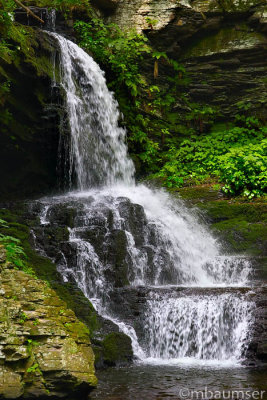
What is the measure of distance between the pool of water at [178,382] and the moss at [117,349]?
9.9 inches

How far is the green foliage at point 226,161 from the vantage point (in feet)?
39.0

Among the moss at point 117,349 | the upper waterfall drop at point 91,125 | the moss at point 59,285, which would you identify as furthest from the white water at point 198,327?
the upper waterfall drop at point 91,125

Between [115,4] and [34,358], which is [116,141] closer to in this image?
[115,4]

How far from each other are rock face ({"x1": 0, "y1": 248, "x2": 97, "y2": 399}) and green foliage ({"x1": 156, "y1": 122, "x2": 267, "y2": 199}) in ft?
25.6

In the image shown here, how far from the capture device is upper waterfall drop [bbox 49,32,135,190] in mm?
11617

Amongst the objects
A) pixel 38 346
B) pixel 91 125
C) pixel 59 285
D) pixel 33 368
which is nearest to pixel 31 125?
pixel 91 125

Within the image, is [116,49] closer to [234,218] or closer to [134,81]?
[134,81]

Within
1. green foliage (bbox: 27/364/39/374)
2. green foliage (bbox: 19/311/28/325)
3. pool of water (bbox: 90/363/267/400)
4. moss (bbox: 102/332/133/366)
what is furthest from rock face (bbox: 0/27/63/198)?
green foliage (bbox: 27/364/39/374)

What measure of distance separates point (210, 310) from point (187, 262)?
267 centimetres

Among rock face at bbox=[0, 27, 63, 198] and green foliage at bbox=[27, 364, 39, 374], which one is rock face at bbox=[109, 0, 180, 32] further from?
green foliage at bbox=[27, 364, 39, 374]

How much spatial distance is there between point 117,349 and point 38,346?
7.03 feet

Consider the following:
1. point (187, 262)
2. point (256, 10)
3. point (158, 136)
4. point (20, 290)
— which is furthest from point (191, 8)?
point (20, 290)

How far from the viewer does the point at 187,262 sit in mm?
9430

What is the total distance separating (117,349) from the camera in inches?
247
